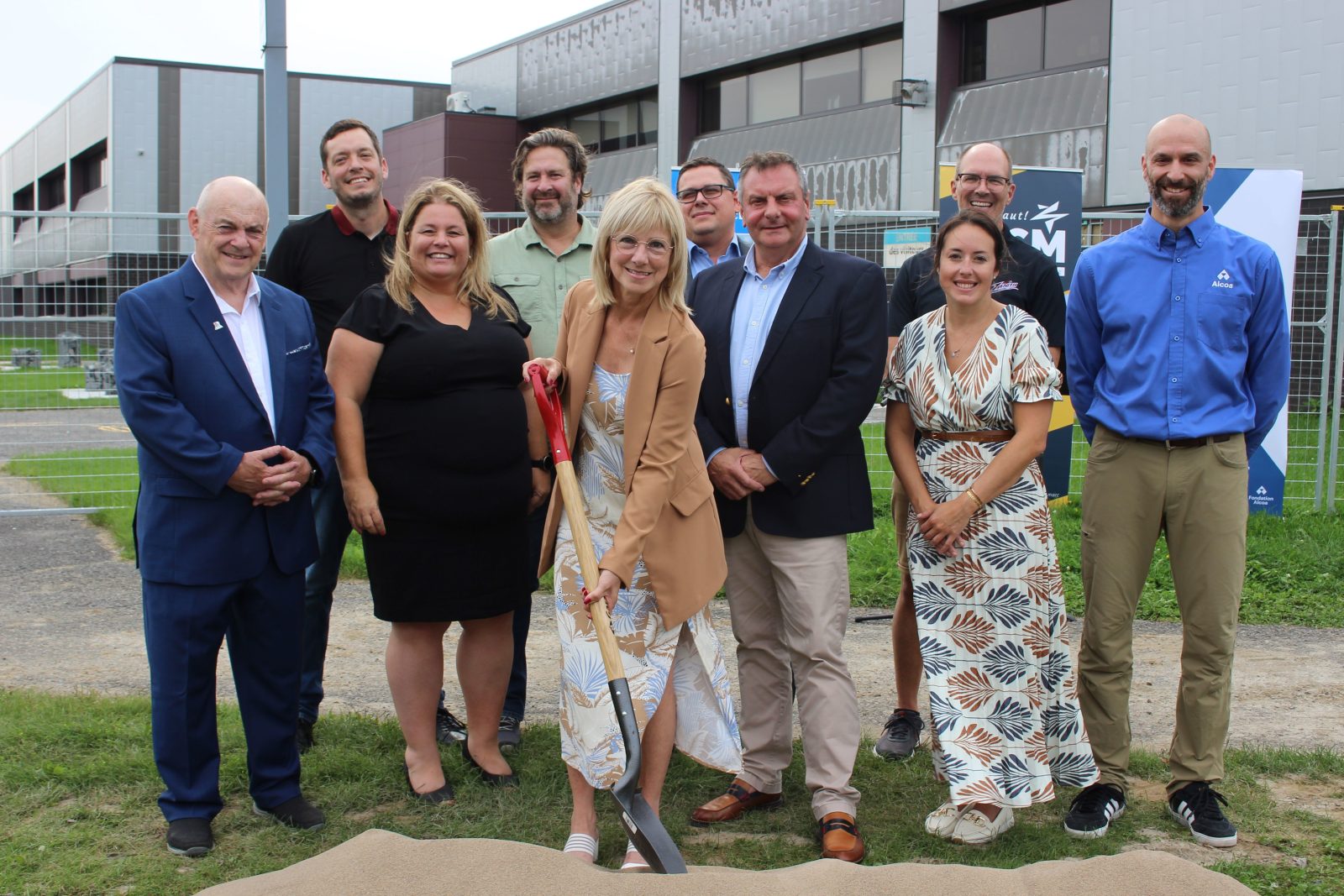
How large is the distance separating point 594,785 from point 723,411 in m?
1.36

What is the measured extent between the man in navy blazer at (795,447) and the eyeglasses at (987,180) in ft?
3.07

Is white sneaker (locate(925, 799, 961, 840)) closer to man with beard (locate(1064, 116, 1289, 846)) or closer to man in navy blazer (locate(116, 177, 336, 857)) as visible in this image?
man with beard (locate(1064, 116, 1289, 846))

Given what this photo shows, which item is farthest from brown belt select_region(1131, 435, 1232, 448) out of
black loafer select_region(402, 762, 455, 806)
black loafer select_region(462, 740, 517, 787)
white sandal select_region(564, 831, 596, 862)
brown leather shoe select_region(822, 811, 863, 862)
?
black loafer select_region(402, 762, 455, 806)

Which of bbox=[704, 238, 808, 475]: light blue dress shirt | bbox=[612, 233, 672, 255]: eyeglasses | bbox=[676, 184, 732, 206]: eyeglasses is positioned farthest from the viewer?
bbox=[676, 184, 732, 206]: eyeglasses

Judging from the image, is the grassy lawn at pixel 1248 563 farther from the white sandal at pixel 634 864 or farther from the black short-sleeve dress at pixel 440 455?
the white sandal at pixel 634 864

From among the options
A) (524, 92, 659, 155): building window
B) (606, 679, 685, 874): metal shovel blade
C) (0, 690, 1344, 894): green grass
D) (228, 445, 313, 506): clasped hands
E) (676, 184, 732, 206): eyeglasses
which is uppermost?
(524, 92, 659, 155): building window

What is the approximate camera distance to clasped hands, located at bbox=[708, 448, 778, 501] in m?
4.03

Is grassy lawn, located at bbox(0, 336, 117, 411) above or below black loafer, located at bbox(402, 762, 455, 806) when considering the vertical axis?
above

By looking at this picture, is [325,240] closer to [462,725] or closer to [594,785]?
[462,725]

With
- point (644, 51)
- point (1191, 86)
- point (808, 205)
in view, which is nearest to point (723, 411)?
point (808, 205)

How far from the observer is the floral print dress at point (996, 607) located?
4.01 metres

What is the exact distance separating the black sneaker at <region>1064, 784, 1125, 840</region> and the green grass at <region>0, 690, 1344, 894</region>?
0.04 metres

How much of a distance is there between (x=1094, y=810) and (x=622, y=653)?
1.75 metres

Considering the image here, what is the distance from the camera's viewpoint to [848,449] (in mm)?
4156
